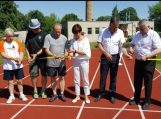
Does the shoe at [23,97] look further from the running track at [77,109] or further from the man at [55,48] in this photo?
the man at [55,48]

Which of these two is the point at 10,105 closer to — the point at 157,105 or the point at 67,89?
the point at 67,89

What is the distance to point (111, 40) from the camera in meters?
8.33

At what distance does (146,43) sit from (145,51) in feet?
0.63

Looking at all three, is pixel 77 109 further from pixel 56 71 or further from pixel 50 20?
pixel 50 20

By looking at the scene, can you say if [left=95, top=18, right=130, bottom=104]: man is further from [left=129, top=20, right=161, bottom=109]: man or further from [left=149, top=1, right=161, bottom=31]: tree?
[left=149, top=1, right=161, bottom=31]: tree

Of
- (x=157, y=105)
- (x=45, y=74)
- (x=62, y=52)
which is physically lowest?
(x=157, y=105)

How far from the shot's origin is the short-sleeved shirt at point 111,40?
27.3 ft

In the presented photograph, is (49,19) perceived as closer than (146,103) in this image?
No

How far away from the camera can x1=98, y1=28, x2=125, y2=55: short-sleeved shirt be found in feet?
27.3

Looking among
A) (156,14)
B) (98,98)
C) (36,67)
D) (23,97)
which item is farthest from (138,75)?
(156,14)

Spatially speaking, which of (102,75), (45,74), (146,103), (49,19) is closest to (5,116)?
(45,74)

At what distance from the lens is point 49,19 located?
10050 centimetres

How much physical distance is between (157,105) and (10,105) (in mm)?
3697

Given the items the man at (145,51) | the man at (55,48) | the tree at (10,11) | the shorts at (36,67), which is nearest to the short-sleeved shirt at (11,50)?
the shorts at (36,67)
